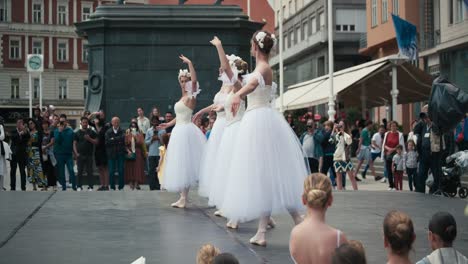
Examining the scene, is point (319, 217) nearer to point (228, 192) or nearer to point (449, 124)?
point (228, 192)

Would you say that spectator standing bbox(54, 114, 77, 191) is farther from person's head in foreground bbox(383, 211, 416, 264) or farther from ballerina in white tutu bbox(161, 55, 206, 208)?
person's head in foreground bbox(383, 211, 416, 264)

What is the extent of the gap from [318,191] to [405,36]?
131 feet

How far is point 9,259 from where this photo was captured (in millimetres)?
7875

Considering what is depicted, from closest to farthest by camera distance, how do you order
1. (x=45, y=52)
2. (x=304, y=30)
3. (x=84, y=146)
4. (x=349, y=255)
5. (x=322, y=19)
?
(x=349, y=255) < (x=84, y=146) < (x=322, y=19) < (x=304, y=30) < (x=45, y=52)

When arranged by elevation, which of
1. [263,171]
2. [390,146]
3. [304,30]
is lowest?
[263,171]

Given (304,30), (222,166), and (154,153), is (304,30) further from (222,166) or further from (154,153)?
(222,166)

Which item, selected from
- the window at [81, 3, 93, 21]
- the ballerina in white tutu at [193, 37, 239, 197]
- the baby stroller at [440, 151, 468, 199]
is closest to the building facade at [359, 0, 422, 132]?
the baby stroller at [440, 151, 468, 199]

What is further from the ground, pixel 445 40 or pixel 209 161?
pixel 445 40

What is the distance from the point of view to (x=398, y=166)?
73.6ft

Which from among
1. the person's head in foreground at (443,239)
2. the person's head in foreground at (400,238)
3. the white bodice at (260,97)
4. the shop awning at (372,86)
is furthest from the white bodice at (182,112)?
the shop awning at (372,86)

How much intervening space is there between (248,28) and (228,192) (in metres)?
14.5

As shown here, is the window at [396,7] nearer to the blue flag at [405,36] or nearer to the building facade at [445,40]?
the building facade at [445,40]

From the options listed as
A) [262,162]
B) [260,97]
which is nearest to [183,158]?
[260,97]

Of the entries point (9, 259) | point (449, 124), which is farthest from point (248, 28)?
point (9, 259)
